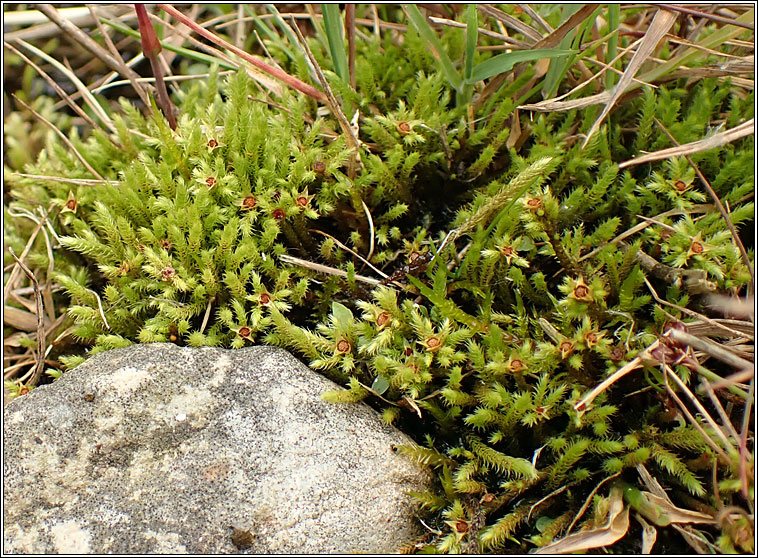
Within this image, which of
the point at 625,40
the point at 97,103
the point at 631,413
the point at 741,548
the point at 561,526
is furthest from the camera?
the point at 97,103

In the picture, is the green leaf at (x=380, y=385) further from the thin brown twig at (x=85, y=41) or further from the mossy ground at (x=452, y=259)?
the thin brown twig at (x=85, y=41)

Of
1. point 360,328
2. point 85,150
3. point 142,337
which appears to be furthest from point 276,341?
point 85,150

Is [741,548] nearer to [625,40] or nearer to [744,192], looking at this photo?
[744,192]

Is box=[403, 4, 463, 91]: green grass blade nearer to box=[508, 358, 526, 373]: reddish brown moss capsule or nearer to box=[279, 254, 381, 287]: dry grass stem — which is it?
box=[279, 254, 381, 287]: dry grass stem

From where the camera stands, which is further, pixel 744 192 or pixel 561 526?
pixel 744 192

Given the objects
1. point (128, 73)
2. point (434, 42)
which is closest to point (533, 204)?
point (434, 42)
